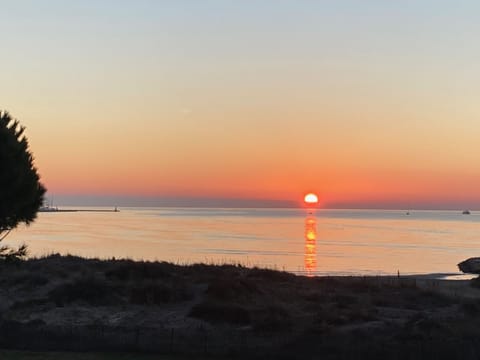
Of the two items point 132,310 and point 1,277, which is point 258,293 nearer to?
point 132,310

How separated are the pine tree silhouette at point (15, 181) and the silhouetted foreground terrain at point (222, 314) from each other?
4.33 m

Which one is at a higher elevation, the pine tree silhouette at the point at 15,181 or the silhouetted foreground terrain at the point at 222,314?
the pine tree silhouette at the point at 15,181

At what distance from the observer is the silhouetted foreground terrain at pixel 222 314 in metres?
20.0

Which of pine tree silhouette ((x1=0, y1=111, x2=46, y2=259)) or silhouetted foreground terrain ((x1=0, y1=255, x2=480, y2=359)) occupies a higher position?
pine tree silhouette ((x1=0, y1=111, x2=46, y2=259))

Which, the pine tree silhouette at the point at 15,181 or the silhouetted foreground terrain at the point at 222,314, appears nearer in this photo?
the silhouetted foreground terrain at the point at 222,314

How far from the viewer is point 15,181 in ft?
78.7

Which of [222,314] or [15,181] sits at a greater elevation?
[15,181]

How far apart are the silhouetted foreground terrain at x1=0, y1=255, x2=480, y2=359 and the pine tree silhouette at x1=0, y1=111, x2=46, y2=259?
433 cm

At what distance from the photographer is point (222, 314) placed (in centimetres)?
2761

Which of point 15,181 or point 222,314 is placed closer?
point 15,181

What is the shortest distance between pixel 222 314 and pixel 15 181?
10933mm

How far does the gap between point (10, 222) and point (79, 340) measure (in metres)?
7.11

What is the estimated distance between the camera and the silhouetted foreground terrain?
19984 mm

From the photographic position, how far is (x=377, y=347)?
18922 millimetres
